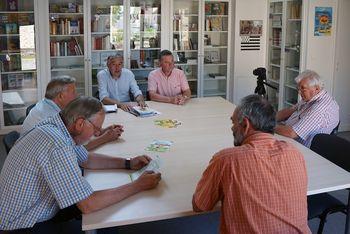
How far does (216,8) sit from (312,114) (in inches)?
153

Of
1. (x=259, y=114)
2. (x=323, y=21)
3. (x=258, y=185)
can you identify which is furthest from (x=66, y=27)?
(x=258, y=185)

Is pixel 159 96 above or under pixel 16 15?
under

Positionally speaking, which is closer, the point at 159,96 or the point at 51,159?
the point at 51,159

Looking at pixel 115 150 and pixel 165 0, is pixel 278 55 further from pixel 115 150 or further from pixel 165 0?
pixel 115 150

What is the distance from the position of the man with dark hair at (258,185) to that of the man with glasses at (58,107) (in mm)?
1289

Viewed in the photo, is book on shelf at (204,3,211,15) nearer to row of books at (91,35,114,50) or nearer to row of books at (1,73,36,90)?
row of books at (91,35,114,50)

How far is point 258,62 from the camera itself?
6.72 meters

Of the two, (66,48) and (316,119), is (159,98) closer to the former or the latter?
(316,119)

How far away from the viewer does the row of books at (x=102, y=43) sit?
6047 millimetres

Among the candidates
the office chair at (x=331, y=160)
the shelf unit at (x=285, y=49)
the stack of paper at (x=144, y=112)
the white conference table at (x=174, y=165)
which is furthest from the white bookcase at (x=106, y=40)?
the office chair at (x=331, y=160)

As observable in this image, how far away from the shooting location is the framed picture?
6496 millimetres

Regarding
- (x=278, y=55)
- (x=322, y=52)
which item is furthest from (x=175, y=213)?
(x=278, y=55)

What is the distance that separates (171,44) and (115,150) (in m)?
3.81

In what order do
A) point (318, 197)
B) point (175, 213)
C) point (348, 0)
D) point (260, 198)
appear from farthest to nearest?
1. point (348, 0)
2. point (318, 197)
3. point (175, 213)
4. point (260, 198)
